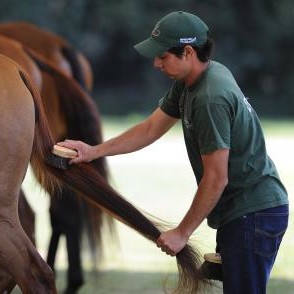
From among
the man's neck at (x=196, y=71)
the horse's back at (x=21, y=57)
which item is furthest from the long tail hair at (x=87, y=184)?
the horse's back at (x=21, y=57)

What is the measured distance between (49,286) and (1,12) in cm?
1586

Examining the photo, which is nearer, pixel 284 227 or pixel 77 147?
pixel 284 227

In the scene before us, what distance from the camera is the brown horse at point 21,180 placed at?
354 centimetres

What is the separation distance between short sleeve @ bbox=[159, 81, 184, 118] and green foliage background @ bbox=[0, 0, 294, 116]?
16.8 metres

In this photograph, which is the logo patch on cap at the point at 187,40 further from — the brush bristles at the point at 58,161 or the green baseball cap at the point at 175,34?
the brush bristles at the point at 58,161

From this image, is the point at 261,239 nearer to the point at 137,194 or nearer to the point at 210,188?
the point at 210,188

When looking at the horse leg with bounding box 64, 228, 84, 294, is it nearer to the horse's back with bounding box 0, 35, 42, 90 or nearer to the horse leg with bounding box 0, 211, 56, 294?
the horse's back with bounding box 0, 35, 42, 90

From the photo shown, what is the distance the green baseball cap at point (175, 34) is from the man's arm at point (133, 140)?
52cm

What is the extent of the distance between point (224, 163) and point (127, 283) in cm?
258

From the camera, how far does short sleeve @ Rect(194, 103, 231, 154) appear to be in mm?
3223

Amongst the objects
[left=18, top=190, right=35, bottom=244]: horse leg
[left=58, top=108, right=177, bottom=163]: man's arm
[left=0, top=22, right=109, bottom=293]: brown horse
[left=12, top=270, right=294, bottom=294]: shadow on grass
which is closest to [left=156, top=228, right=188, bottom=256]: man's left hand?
[left=58, top=108, right=177, bottom=163]: man's arm

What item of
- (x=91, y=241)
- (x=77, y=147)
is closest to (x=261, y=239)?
(x=77, y=147)

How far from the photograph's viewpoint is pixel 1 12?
62.1 feet

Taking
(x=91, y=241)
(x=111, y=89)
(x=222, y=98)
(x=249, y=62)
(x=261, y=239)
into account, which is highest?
(x=222, y=98)
